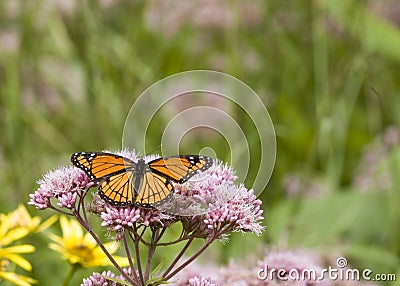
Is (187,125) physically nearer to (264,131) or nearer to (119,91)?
(119,91)

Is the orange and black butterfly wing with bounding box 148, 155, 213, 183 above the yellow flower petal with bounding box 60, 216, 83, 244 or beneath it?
beneath

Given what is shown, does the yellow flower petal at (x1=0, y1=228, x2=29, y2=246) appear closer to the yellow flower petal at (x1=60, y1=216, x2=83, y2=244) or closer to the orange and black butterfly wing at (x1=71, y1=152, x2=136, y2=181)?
the yellow flower petal at (x1=60, y1=216, x2=83, y2=244)

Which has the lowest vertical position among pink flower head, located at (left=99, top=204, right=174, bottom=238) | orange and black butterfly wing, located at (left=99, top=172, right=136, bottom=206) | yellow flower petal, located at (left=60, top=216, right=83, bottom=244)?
pink flower head, located at (left=99, top=204, right=174, bottom=238)

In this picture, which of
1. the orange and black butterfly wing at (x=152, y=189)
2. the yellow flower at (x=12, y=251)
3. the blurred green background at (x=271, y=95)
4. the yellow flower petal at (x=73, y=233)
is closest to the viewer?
the orange and black butterfly wing at (x=152, y=189)

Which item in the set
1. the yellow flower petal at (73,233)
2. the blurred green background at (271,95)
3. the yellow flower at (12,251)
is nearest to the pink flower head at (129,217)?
the yellow flower at (12,251)

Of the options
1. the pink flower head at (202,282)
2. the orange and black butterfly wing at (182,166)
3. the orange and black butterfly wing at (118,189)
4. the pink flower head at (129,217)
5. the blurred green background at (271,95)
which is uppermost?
the blurred green background at (271,95)

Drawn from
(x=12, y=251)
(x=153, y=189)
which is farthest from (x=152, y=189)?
(x=12, y=251)

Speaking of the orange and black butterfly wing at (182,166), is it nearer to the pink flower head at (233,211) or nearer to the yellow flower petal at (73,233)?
the pink flower head at (233,211)

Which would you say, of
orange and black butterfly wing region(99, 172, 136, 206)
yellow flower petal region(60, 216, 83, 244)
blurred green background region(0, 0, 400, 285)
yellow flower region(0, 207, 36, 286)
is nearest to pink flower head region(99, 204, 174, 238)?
orange and black butterfly wing region(99, 172, 136, 206)
